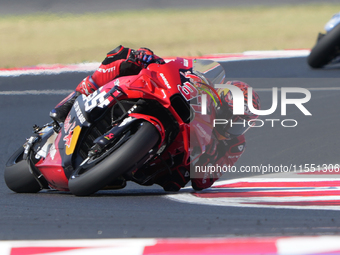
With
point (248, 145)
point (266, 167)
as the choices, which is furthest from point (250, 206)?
point (248, 145)

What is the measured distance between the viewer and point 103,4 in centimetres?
1647

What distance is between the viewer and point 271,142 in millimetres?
6191

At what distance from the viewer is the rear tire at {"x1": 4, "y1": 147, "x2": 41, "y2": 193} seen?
13.8 ft

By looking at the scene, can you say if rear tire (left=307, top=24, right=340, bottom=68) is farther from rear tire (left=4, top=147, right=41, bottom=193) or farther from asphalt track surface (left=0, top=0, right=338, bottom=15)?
asphalt track surface (left=0, top=0, right=338, bottom=15)

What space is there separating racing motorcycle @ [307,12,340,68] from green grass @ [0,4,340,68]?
2.52m

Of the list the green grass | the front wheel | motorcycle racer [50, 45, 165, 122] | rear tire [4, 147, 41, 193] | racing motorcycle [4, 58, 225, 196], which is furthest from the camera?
the green grass

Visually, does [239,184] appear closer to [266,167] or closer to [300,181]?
[300,181]

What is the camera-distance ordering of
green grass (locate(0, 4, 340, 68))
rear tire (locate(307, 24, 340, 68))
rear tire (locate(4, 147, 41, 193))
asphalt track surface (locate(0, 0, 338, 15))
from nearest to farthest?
rear tire (locate(4, 147, 41, 193)) → rear tire (locate(307, 24, 340, 68)) → green grass (locate(0, 4, 340, 68)) → asphalt track surface (locate(0, 0, 338, 15))

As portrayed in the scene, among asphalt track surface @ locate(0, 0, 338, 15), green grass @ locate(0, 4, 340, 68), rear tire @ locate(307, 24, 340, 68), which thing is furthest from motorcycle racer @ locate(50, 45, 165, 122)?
asphalt track surface @ locate(0, 0, 338, 15)

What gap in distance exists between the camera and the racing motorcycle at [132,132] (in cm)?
340

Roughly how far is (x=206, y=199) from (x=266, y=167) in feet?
6.57

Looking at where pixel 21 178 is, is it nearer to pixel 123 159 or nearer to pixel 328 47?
pixel 123 159

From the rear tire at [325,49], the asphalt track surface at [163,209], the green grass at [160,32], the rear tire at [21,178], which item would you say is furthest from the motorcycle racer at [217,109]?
the green grass at [160,32]

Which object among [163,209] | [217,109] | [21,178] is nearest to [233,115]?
[217,109]
